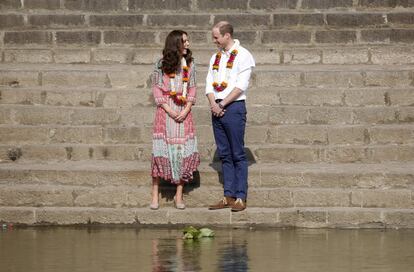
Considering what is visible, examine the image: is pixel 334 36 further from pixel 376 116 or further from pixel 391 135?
pixel 391 135

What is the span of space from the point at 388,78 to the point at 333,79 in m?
0.67

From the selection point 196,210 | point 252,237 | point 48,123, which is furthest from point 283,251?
point 48,123

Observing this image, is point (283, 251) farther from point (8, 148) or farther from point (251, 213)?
point (8, 148)

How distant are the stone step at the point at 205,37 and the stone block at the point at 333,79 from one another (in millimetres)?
1308

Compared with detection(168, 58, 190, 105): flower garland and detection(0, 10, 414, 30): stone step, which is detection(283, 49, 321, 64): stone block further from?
detection(168, 58, 190, 105): flower garland

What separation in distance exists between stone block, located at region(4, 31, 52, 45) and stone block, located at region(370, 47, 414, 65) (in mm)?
4457

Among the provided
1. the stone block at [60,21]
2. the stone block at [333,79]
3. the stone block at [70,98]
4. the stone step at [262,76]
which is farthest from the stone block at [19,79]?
the stone block at [333,79]

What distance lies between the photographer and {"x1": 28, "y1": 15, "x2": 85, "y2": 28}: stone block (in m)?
16.5

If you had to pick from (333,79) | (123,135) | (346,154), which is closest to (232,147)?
(346,154)

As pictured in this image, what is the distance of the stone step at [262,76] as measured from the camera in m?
14.5

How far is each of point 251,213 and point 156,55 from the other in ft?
14.3

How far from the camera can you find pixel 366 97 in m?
14.2

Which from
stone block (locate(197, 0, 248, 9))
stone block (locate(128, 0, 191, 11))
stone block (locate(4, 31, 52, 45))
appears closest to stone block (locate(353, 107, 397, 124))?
stone block (locate(197, 0, 248, 9))

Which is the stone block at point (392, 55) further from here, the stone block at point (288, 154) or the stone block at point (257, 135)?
the stone block at point (288, 154)
